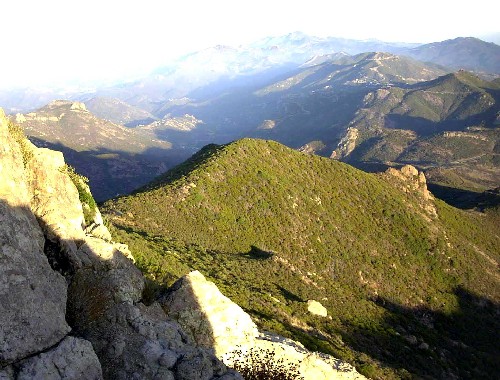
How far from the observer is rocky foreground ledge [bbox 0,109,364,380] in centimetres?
1063

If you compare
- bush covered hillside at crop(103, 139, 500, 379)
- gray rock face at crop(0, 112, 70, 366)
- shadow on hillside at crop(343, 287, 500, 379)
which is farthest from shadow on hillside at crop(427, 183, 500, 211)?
gray rock face at crop(0, 112, 70, 366)

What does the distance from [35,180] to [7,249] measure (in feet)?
22.6

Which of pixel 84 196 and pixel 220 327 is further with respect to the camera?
pixel 84 196

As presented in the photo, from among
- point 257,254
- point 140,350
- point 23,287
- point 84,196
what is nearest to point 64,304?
point 23,287

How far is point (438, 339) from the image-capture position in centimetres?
7250

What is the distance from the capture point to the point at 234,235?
8200cm

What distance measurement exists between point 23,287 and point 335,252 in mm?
82444

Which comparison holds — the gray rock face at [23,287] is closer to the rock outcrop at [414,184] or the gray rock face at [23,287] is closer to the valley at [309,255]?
the valley at [309,255]

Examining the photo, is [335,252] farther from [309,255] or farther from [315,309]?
[315,309]

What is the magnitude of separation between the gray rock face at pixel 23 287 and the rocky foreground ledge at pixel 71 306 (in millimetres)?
28

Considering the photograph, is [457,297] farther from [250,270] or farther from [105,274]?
[105,274]

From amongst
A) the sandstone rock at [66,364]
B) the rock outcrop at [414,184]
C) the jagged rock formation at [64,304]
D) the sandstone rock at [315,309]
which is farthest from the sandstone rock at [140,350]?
the rock outcrop at [414,184]

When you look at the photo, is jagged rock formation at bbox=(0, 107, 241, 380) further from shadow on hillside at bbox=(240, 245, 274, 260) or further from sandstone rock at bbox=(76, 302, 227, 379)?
shadow on hillside at bbox=(240, 245, 274, 260)

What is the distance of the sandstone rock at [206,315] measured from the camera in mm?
19562
